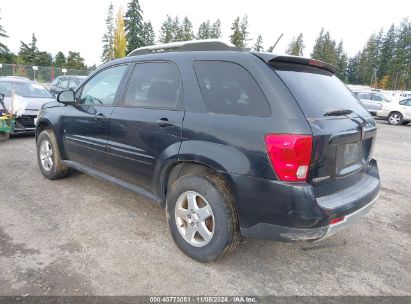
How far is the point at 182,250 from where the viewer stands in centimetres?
302

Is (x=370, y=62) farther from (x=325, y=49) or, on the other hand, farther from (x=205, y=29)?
(x=205, y=29)

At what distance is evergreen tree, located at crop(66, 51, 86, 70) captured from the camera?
59581mm

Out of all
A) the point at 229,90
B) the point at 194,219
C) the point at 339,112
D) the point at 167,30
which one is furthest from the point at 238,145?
the point at 167,30

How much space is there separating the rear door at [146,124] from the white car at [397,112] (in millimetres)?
17201

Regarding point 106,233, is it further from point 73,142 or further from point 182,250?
point 73,142

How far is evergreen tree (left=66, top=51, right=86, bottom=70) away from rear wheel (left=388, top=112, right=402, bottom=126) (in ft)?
181

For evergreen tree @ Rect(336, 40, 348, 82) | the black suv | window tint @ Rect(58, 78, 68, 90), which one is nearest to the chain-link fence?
window tint @ Rect(58, 78, 68, 90)

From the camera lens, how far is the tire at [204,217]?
2658 mm

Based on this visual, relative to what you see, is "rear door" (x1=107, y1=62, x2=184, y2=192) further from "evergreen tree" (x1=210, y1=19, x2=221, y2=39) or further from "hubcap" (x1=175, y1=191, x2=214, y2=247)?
"evergreen tree" (x1=210, y1=19, x2=221, y2=39)

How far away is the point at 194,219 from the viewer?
9.47 feet

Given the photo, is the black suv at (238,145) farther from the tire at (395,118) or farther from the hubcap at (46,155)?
the tire at (395,118)

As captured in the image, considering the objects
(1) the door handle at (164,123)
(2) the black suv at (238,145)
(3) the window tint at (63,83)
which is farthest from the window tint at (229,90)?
(3) the window tint at (63,83)

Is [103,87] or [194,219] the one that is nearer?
[194,219]

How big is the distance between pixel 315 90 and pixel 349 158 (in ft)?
2.13
